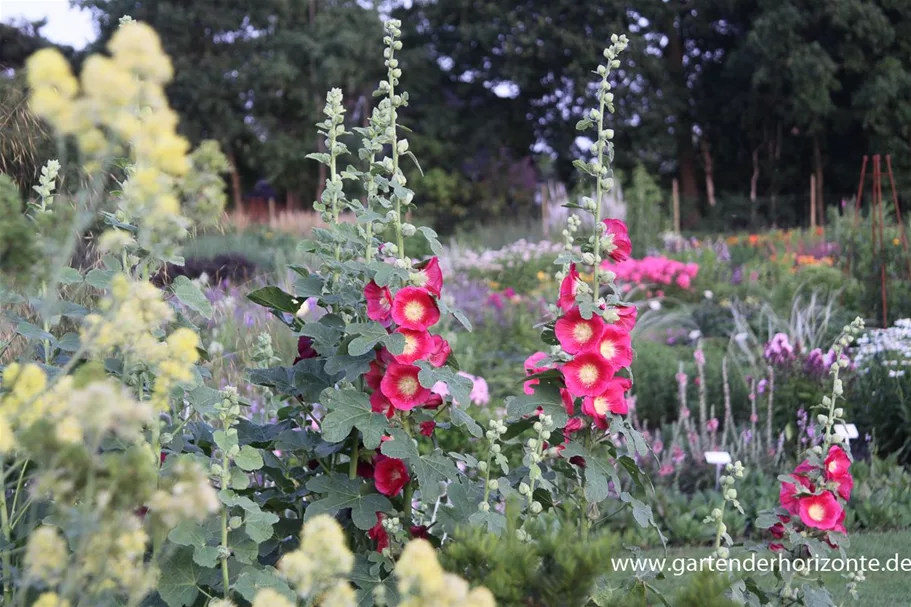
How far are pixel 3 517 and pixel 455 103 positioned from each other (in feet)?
79.3

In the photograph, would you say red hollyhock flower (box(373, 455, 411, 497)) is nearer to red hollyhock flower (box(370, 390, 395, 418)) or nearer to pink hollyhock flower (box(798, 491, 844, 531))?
red hollyhock flower (box(370, 390, 395, 418))

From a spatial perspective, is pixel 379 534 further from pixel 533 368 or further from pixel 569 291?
pixel 569 291

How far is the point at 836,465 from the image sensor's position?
1.80 metres

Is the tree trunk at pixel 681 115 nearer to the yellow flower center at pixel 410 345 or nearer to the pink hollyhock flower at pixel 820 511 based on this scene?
the pink hollyhock flower at pixel 820 511

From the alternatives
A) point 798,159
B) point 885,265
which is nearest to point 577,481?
point 885,265

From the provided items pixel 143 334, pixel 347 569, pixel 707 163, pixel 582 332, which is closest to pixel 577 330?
pixel 582 332

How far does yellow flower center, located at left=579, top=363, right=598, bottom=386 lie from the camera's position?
5.19 ft

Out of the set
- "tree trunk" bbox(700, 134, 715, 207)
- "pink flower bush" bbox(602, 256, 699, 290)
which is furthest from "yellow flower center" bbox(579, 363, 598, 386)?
"tree trunk" bbox(700, 134, 715, 207)

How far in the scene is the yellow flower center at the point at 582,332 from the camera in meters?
1.60

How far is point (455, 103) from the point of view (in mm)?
24703

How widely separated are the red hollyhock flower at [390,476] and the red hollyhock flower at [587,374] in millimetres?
348

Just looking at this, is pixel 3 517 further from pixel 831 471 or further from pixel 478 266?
pixel 478 266

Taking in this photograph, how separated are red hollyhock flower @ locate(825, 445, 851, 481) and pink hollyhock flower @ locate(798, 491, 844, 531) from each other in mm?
37

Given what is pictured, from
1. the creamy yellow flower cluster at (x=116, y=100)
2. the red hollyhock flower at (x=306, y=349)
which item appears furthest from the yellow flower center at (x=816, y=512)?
the creamy yellow flower cluster at (x=116, y=100)
